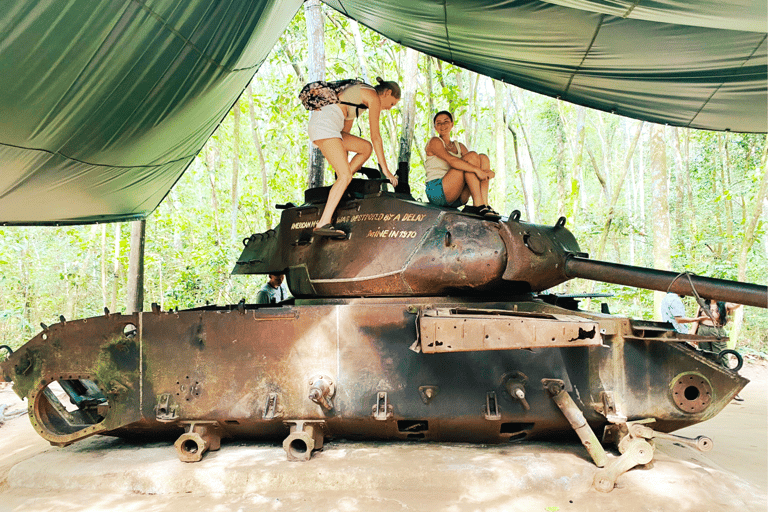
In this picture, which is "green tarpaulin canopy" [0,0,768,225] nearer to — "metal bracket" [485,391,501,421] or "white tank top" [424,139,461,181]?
"white tank top" [424,139,461,181]

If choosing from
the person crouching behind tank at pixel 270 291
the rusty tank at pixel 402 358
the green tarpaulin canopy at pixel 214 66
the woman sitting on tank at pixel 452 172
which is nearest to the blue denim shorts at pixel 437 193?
the woman sitting on tank at pixel 452 172

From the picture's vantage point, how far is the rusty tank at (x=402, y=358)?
13.6ft

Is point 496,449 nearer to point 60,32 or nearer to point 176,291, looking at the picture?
point 60,32

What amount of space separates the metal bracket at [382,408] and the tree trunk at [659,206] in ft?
24.0

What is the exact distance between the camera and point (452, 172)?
18.3 feet

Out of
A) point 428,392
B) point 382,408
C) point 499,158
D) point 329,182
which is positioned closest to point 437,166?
point 428,392

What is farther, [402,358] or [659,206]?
[659,206]

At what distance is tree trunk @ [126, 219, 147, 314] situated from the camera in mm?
7844

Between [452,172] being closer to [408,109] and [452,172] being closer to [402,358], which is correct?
[402,358]

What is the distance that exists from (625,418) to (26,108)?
4.74 m

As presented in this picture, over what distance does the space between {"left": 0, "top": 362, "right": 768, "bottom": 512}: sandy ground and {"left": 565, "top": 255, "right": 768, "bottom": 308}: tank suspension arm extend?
128 centimetres

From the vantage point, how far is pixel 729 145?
17812 mm

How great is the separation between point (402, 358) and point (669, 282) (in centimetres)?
200

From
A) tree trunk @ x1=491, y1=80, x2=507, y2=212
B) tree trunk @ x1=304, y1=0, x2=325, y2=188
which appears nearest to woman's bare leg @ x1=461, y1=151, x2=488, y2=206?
tree trunk @ x1=304, y1=0, x2=325, y2=188
